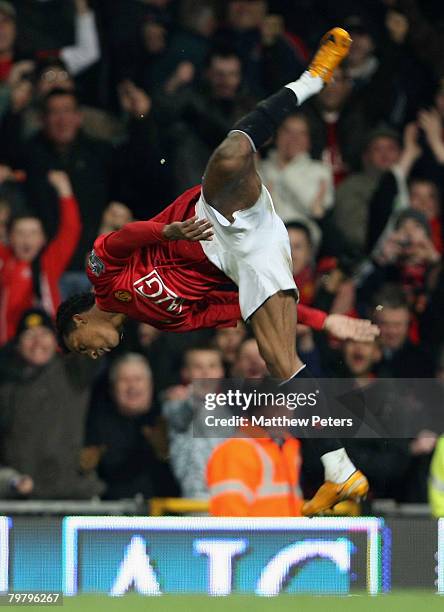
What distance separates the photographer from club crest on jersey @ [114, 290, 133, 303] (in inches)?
266

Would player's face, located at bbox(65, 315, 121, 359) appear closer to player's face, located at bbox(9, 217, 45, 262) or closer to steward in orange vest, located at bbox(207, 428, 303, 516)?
steward in orange vest, located at bbox(207, 428, 303, 516)

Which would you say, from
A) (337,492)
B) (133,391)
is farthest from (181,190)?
(337,492)

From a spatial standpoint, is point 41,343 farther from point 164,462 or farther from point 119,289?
point 119,289

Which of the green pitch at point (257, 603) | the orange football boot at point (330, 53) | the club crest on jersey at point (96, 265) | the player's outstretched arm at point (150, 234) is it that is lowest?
the green pitch at point (257, 603)

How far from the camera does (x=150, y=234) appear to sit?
6.43 m

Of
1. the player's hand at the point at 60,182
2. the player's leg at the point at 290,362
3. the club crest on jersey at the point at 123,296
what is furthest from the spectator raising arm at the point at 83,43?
the player's leg at the point at 290,362

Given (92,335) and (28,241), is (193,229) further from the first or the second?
(28,241)

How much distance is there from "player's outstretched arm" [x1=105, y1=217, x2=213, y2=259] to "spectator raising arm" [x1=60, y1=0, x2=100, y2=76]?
3570mm

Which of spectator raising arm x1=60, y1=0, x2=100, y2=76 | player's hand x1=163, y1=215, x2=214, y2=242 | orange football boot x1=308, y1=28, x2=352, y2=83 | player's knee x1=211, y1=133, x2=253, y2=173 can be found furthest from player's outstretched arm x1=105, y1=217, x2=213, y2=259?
spectator raising arm x1=60, y1=0, x2=100, y2=76

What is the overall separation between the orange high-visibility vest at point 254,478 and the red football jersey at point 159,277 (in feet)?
2.75

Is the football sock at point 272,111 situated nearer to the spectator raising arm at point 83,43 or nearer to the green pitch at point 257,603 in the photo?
the green pitch at point 257,603

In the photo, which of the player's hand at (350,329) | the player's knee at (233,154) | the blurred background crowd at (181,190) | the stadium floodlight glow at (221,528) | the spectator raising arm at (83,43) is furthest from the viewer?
the spectator raising arm at (83,43)

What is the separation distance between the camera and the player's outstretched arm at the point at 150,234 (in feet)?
20.3

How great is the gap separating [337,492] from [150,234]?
1356 mm
